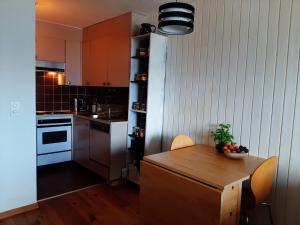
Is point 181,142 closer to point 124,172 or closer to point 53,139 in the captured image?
point 124,172

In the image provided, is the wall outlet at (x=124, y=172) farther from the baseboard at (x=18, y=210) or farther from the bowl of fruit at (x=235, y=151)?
the bowl of fruit at (x=235, y=151)

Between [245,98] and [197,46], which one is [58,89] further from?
[245,98]

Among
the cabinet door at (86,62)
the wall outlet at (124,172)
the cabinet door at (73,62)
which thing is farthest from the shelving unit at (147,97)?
the cabinet door at (73,62)

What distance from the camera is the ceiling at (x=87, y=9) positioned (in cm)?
286

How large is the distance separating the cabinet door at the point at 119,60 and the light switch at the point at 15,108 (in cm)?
136

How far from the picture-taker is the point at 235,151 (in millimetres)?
2156

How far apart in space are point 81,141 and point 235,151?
2.51m

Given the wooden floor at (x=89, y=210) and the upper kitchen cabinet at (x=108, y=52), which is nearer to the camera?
the wooden floor at (x=89, y=210)

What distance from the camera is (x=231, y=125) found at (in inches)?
94.8

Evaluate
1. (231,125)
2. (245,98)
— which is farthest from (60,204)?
(245,98)

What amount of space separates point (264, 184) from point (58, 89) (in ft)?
11.9

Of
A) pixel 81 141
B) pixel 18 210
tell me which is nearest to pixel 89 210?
pixel 18 210

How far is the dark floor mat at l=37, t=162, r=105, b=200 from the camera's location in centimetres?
306

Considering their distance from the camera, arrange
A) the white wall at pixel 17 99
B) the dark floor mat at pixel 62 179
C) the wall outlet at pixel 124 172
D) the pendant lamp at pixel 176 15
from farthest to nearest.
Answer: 1. the wall outlet at pixel 124 172
2. the dark floor mat at pixel 62 179
3. the white wall at pixel 17 99
4. the pendant lamp at pixel 176 15
